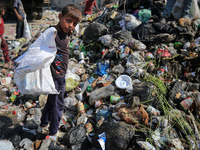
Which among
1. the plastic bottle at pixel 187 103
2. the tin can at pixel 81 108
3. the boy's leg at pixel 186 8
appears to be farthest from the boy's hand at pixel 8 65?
the boy's leg at pixel 186 8

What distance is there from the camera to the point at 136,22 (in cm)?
423

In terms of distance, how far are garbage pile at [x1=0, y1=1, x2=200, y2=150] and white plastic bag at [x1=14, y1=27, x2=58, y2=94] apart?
843mm

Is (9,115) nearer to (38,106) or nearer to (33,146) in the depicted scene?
(38,106)

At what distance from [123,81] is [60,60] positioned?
4.47 feet

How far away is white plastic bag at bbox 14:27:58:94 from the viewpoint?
5.12ft

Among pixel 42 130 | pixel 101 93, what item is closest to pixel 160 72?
pixel 101 93

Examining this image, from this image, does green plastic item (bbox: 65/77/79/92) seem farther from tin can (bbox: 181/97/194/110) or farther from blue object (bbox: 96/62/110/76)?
tin can (bbox: 181/97/194/110)

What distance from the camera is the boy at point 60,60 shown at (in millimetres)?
1723

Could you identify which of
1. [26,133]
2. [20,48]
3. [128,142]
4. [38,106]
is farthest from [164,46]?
[20,48]

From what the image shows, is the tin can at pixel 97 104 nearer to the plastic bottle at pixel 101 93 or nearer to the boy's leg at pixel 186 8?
the plastic bottle at pixel 101 93

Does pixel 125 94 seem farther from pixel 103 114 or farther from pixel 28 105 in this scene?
pixel 28 105

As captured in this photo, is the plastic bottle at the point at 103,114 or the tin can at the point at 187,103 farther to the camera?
the plastic bottle at the point at 103,114

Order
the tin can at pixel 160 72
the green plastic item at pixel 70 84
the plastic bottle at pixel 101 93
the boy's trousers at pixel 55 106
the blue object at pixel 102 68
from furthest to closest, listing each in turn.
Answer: the blue object at pixel 102 68 → the tin can at pixel 160 72 → the green plastic item at pixel 70 84 → the plastic bottle at pixel 101 93 → the boy's trousers at pixel 55 106

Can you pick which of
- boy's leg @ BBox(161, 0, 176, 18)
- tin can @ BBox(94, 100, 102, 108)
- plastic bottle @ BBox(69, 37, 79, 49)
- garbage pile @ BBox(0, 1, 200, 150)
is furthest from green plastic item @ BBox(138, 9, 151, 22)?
tin can @ BBox(94, 100, 102, 108)
